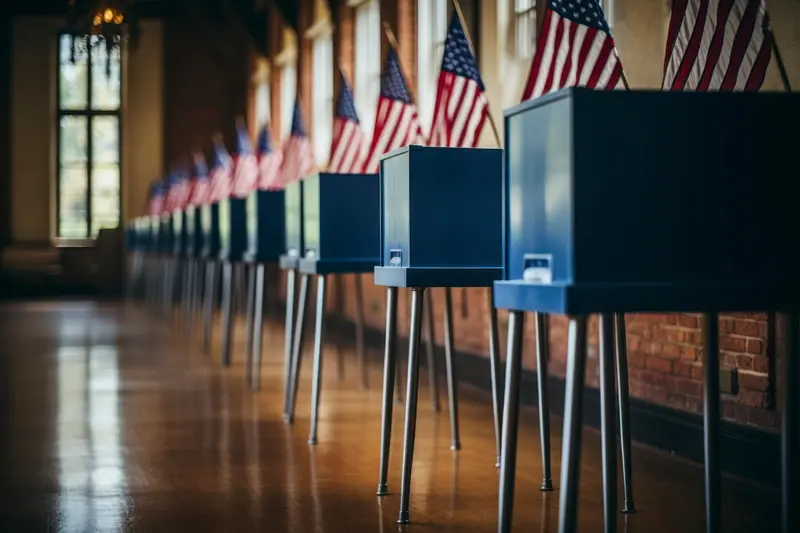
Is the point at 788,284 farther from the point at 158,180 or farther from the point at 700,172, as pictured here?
the point at 158,180

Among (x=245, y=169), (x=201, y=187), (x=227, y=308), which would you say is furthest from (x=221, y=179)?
(x=227, y=308)

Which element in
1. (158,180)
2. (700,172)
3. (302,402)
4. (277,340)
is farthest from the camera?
(158,180)

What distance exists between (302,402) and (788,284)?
398cm

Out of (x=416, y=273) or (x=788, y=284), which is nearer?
(x=788, y=284)

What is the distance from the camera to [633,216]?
2.41 m

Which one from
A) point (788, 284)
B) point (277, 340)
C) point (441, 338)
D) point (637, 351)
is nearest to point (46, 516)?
point (788, 284)

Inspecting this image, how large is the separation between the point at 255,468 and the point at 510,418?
184cm

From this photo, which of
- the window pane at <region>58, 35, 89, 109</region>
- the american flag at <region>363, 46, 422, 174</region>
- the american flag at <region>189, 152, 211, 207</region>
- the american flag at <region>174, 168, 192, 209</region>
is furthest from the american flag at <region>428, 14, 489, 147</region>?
the window pane at <region>58, 35, 89, 109</region>

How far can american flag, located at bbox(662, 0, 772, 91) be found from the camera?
10.7ft

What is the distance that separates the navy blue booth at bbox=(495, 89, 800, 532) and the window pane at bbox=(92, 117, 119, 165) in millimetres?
18496

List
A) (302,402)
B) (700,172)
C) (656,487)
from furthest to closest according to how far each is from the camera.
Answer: (302,402) < (656,487) < (700,172)

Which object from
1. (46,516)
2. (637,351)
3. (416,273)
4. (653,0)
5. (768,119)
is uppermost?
(653,0)

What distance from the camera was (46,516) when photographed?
3443 millimetres

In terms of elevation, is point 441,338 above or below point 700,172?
below
